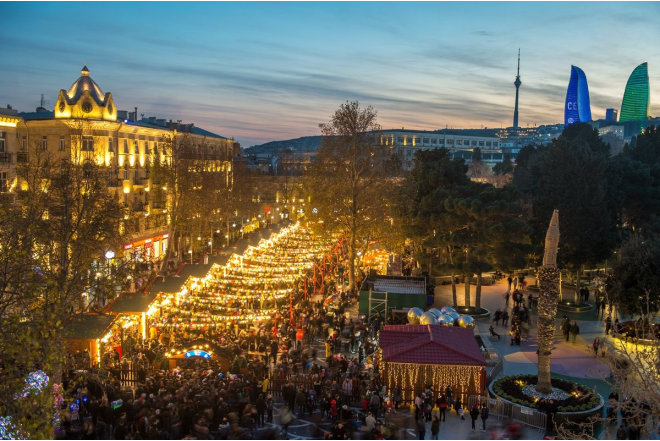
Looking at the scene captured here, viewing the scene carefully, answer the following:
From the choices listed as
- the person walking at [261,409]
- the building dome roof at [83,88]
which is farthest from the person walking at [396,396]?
the building dome roof at [83,88]

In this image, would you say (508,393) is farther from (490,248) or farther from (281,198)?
(281,198)

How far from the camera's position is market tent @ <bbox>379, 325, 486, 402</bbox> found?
18688mm

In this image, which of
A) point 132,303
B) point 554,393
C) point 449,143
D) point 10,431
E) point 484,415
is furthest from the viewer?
point 449,143

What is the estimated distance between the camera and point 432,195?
3366 cm

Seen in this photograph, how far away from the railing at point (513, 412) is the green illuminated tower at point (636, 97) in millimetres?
153686

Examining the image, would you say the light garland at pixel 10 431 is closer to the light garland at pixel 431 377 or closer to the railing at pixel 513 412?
the light garland at pixel 431 377

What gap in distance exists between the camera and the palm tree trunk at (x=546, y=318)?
18.7m

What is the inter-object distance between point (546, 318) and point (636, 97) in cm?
15578

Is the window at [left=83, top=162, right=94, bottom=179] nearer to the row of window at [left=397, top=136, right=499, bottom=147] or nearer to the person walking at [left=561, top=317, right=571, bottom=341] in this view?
the person walking at [left=561, top=317, right=571, bottom=341]

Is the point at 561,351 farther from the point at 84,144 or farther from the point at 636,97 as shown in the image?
the point at 636,97

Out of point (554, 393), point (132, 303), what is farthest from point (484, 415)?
point (132, 303)

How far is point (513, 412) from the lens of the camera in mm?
17984

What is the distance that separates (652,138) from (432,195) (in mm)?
31030

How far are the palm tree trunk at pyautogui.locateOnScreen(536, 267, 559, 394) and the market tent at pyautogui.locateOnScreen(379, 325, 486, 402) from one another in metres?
1.96
